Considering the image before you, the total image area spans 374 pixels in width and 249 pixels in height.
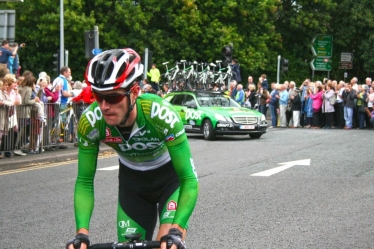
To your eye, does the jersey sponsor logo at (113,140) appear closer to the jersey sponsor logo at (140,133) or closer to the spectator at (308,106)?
the jersey sponsor logo at (140,133)

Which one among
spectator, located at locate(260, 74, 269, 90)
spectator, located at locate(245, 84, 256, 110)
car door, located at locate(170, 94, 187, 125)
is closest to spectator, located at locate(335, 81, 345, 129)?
spectator, located at locate(260, 74, 269, 90)

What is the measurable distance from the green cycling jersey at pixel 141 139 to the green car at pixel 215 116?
2082cm

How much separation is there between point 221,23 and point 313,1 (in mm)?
8509

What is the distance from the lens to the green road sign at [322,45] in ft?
192

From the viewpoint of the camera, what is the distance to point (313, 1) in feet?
189

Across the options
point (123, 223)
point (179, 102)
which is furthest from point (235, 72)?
point (123, 223)

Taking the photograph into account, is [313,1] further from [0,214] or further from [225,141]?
[0,214]

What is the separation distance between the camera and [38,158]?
17719 millimetres

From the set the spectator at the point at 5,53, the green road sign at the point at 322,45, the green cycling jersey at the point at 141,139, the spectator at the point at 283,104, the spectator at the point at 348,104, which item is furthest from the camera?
the green road sign at the point at 322,45

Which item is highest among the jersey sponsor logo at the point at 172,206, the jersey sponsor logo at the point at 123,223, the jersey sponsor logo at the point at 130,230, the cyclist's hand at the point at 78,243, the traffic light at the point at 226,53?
the traffic light at the point at 226,53

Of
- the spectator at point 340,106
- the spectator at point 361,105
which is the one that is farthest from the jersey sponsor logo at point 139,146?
the spectator at point 340,106

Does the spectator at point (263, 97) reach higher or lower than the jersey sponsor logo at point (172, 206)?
higher

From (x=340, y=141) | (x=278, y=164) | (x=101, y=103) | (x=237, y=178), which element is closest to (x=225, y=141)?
(x=340, y=141)

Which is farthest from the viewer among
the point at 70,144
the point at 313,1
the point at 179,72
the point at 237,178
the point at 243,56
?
the point at 313,1
